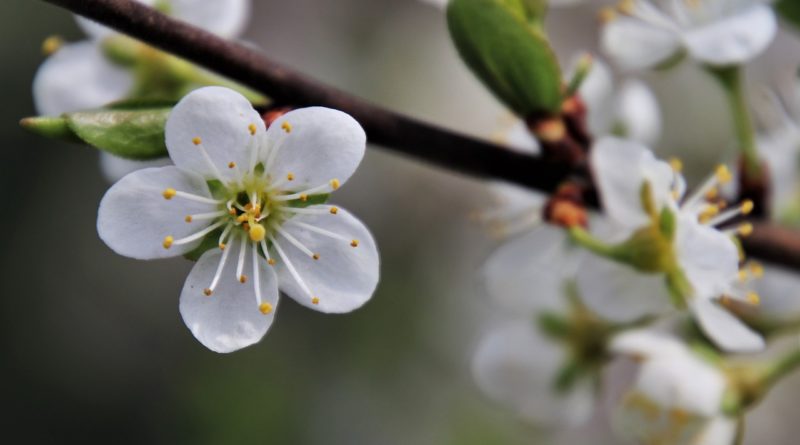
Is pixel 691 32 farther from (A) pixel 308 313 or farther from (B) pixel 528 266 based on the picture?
(A) pixel 308 313

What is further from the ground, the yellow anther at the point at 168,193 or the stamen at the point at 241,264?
the yellow anther at the point at 168,193

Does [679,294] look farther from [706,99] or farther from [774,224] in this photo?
[706,99]

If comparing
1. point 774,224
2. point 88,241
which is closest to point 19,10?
point 88,241

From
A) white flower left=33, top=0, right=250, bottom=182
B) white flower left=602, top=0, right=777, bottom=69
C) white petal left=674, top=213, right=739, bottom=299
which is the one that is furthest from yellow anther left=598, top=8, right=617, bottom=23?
white flower left=33, top=0, right=250, bottom=182

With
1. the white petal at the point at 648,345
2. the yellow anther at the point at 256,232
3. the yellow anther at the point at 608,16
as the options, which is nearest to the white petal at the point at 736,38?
the yellow anther at the point at 608,16

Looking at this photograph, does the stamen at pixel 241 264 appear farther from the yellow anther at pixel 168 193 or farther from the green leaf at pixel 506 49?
the green leaf at pixel 506 49

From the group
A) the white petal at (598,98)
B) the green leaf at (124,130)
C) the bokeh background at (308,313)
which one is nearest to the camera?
the green leaf at (124,130)

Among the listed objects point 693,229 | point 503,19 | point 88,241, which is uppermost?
point 503,19
